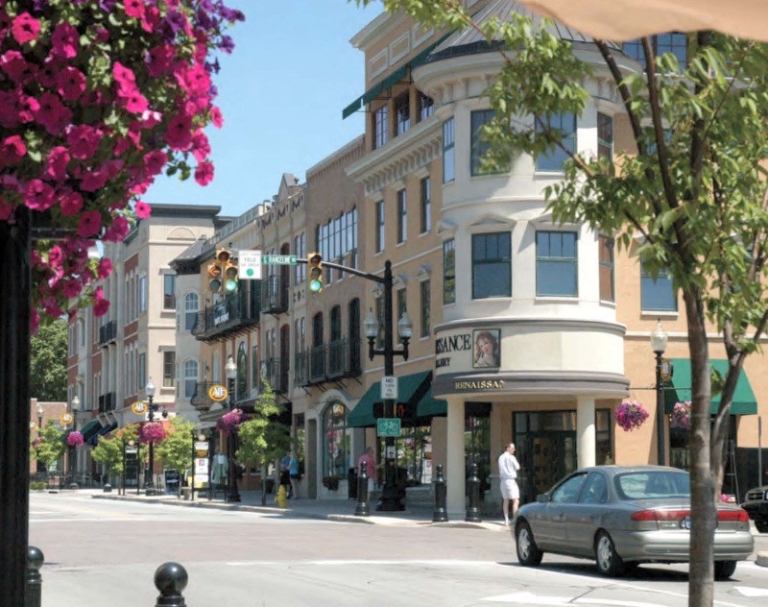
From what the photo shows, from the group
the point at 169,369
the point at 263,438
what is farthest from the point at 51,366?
the point at 263,438

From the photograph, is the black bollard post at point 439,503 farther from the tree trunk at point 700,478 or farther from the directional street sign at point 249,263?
the tree trunk at point 700,478

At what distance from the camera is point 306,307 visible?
180ft

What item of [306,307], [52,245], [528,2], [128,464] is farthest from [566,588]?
[128,464]

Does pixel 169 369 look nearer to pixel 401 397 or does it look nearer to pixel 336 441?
pixel 336 441

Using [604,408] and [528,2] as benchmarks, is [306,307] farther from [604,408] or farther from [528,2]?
[528,2]

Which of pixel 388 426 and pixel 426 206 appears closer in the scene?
pixel 388 426

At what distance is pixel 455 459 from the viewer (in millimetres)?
39312

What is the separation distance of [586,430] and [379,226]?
40.9 ft

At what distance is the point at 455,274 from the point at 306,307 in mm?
16866

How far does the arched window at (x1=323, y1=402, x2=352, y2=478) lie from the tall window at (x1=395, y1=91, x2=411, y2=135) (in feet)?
32.1

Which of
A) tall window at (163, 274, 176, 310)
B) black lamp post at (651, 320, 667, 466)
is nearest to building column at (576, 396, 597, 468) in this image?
black lamp post at (651, 320, 667, 466)

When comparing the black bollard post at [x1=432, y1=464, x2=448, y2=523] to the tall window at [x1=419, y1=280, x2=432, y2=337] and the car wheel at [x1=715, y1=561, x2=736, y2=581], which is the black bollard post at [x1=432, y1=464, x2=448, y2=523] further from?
the car wheel at [x1=715, y1=561, x2=736, y2=581]

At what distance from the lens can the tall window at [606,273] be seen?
38.4m

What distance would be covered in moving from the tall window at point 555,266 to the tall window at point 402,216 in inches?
316
